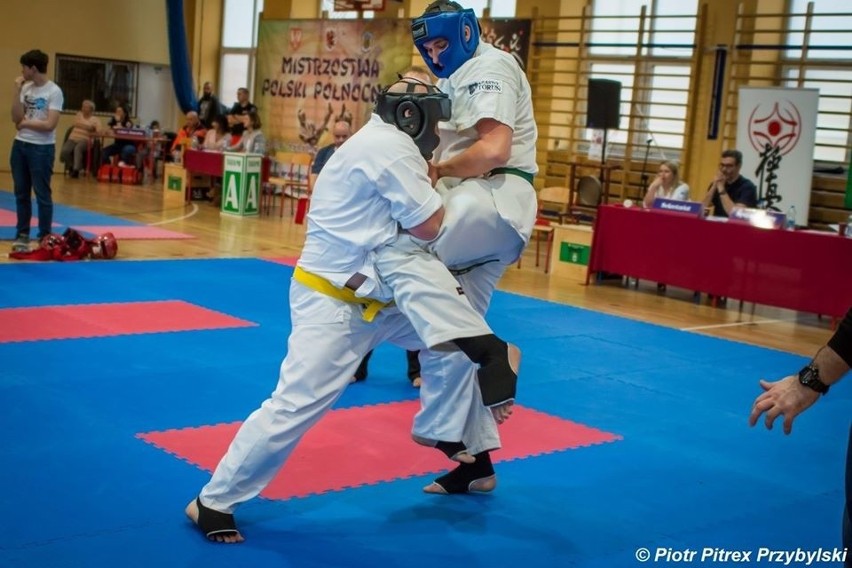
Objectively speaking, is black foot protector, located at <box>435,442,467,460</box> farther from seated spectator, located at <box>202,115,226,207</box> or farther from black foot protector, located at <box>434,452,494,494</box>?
seated spectator, located at <box>202,115,226,207</box>

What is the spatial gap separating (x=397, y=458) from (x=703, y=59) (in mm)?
9246

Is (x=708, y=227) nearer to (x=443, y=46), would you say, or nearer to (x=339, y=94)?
(x=443, y=46)

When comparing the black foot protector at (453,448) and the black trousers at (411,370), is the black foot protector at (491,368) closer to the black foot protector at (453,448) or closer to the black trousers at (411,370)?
the black foot protector at (453,448)

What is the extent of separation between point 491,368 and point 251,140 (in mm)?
11350

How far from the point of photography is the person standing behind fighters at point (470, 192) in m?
3.17

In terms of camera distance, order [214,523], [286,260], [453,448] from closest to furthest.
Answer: [214,523]
[453,448]
[286,260]

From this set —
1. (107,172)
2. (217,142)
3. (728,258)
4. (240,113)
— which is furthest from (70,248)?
(107,172)

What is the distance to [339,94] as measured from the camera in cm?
1576

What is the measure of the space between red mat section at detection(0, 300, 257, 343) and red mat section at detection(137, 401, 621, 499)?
196cm

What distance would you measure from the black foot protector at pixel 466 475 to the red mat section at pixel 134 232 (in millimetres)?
7130

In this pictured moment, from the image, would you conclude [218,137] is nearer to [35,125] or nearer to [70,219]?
[70,219]

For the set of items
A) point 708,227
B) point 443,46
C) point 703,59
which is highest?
point 703,59

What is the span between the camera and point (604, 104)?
11.3 m

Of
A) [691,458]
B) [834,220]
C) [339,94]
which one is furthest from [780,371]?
[339,94]
